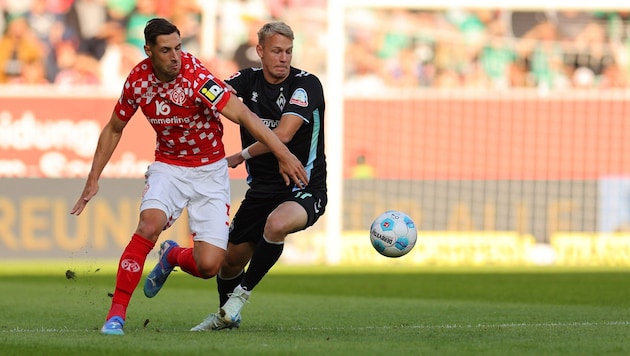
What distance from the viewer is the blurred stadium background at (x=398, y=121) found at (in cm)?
1902

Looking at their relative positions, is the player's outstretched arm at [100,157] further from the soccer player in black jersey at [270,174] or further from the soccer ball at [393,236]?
the soccer ball at [393,236]

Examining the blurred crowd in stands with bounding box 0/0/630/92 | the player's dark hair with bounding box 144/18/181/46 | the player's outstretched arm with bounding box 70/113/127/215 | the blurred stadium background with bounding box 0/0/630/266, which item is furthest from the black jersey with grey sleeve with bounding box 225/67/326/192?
the blurred crowd in stands with bounding box 0/0/630/92

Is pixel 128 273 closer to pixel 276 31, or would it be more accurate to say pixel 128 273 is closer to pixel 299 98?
pixel 299 98

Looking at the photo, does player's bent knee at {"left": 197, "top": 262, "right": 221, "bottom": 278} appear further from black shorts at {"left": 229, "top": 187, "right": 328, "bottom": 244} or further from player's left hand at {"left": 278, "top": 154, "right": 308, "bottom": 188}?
player's left hand at {"left": 278, "top": 154, "right": 308, "bottom": 188}

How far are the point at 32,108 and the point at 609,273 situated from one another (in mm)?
10167

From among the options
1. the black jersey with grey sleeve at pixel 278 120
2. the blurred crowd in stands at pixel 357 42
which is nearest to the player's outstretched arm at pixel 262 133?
the black jersey with grey sleeve at pixel 278 120

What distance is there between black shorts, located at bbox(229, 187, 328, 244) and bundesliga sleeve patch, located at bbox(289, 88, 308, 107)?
618 millimetres

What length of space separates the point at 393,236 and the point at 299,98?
123cm

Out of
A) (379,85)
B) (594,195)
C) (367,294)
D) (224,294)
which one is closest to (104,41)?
(379,85)

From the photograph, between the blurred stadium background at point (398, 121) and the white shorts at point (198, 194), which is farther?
the blurred stadium background at point (398, 121)

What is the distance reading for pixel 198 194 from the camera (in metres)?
7.39

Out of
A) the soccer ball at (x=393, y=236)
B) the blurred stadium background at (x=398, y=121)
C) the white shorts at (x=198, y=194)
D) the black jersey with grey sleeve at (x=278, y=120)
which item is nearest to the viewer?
the white shorts at (x=198, y=194)

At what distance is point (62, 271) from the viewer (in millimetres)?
16594

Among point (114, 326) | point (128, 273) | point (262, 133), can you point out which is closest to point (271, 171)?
point (262, 133)
